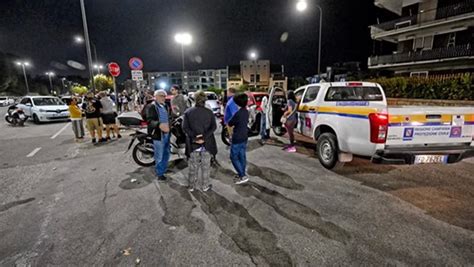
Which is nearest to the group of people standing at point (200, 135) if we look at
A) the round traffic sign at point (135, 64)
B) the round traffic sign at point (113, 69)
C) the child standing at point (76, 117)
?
the child standing at point (76, 117)

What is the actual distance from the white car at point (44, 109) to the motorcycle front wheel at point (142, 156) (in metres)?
11.1

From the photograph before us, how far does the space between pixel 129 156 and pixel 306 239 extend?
554 cm

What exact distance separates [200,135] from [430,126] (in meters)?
3.99

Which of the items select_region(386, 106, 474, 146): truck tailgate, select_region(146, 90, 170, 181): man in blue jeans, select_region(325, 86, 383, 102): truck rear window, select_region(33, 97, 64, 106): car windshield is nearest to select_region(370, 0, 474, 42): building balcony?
select_region(325, 86, 383, 102): truck rear window

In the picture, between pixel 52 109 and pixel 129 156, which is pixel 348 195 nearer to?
pixel 129 156

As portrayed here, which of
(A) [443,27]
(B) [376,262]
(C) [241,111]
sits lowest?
(B) [376,262]

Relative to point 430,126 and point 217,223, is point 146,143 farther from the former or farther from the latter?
point 430,126

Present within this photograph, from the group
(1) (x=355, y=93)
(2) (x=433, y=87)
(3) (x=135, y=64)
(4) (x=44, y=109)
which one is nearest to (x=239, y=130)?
(1) (x=355, y=93)

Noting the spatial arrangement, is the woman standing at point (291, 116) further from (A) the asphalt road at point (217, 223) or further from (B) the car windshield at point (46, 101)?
(B) the car windshield at point (46, 101)

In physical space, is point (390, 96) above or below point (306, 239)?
above

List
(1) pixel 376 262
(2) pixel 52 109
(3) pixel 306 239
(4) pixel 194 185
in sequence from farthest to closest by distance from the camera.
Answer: (2) pixel 52 109 < (4) pixel 194 185 < (3) pixel 306 239 < (1) pixel 376 262

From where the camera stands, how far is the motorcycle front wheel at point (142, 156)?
556cm

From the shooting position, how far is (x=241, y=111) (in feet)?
14.4

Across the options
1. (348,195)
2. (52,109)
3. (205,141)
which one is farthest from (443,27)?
(52,109)
